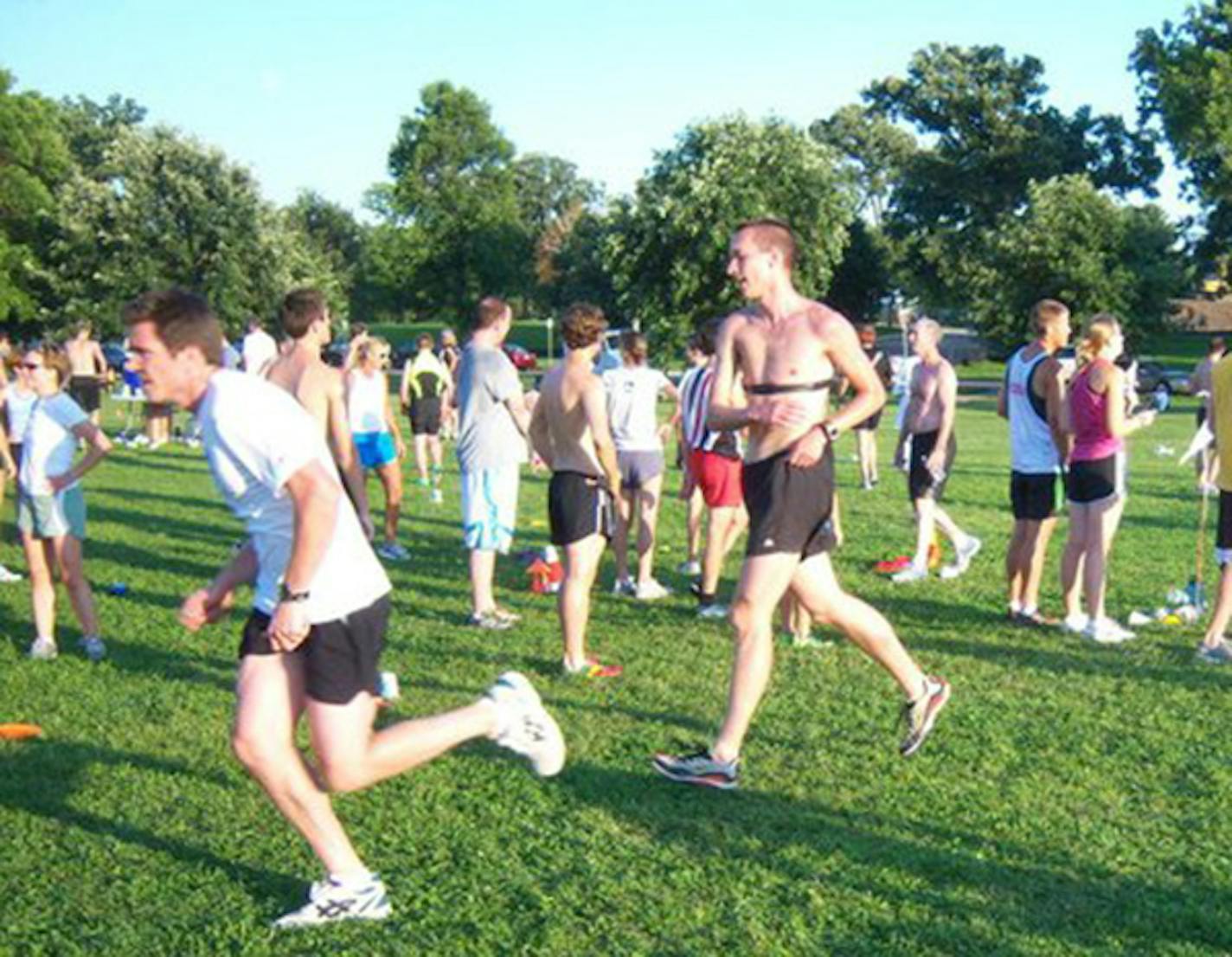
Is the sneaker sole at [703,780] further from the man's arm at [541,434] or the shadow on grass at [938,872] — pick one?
the man's arm at [541,434]

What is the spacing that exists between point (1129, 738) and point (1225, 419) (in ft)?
7.26

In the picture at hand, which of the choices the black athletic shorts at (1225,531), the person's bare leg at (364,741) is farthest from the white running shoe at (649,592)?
the person's bare leg at (364,741)

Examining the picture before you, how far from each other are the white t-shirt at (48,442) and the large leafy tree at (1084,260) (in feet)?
130

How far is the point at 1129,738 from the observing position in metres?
5.85

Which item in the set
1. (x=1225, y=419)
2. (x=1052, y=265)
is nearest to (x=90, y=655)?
(x=1225, y=419)

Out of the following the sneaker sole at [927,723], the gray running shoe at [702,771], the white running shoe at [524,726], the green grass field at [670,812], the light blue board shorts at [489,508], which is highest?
the light blue board shorts at [489,508]

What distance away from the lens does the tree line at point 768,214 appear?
1751 inches


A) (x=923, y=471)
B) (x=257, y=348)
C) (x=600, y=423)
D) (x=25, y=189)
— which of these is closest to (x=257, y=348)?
(x=257, y=348)

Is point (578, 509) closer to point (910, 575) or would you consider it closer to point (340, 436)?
point (340, 436)

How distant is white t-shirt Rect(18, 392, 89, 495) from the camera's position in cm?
721

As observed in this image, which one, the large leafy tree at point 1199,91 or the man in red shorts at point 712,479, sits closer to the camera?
the man in red shorts at point 712,479

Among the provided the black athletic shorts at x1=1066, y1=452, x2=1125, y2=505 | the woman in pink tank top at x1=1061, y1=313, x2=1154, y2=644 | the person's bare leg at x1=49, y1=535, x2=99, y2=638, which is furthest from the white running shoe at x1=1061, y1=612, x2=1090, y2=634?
the person's bare leg at x1=49, y1=535, x2=99, y2=638

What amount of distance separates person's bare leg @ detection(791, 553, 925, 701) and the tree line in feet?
126

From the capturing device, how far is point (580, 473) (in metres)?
7.15
